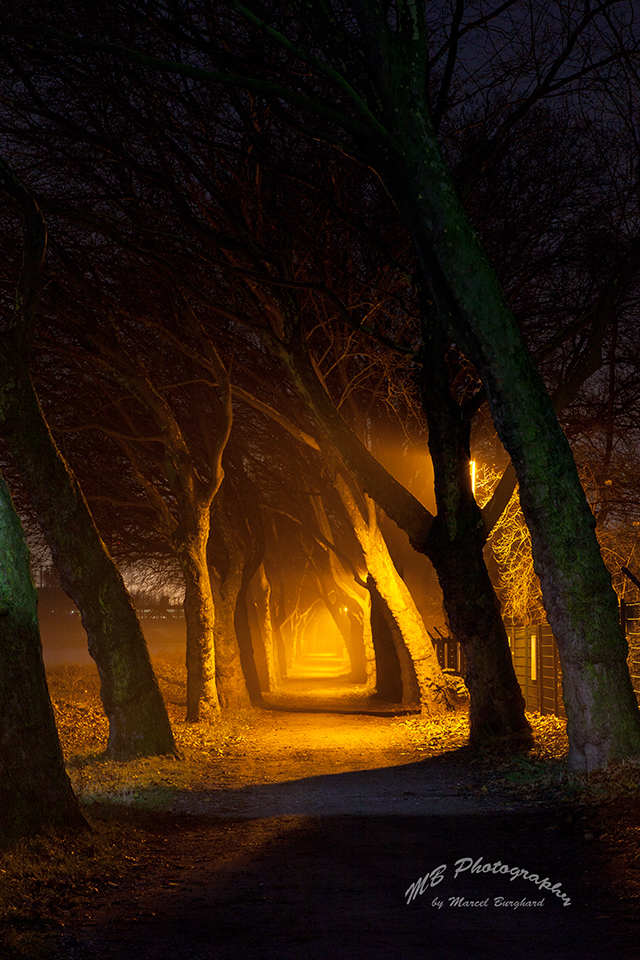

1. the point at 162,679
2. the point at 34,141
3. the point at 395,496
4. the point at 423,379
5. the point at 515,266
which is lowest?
the point at 162,679

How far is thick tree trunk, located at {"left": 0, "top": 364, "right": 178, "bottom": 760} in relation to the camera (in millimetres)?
10641

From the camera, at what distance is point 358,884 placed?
18.0 ft

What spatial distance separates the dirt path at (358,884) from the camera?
4.35m

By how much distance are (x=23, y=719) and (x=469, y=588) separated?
6920 mm

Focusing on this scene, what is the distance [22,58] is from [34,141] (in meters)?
1.29

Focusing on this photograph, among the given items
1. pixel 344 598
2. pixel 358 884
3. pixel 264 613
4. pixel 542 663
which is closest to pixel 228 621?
pixel 542 663

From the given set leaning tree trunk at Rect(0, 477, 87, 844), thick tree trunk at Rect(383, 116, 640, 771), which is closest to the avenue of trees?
thick tree trunk at Rect(383, 116, 640, 771)

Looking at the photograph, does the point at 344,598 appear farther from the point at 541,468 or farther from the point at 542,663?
the point at 541,468

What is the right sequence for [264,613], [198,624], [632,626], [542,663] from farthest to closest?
[264,613]
[198,624]
[542,663]
[632,626]

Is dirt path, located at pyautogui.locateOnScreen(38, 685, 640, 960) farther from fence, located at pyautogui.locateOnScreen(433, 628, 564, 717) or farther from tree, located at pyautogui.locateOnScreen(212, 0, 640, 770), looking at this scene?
fence, located at pyautogui.locateOnScreen(433, 628, 564, 717)

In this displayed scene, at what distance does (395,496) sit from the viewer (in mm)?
12672

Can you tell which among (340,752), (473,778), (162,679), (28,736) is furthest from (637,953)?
(162,679)

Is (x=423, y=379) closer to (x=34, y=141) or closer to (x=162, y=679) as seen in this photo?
(x=34, y=141)

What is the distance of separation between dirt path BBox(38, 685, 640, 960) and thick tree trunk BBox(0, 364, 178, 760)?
250 centimetres
